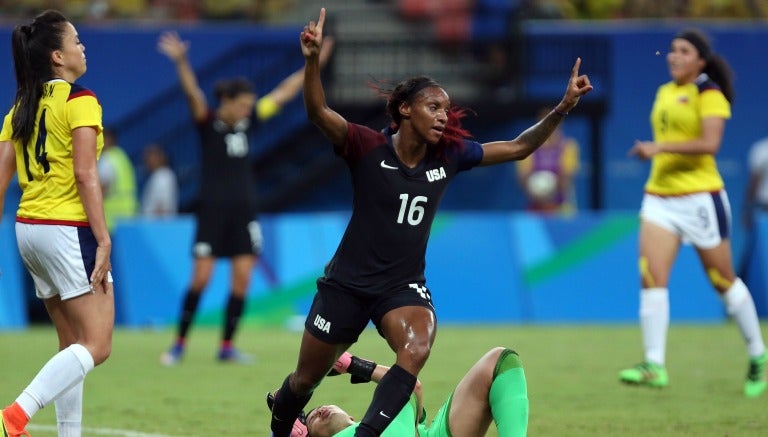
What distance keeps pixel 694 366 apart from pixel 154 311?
7.51 m

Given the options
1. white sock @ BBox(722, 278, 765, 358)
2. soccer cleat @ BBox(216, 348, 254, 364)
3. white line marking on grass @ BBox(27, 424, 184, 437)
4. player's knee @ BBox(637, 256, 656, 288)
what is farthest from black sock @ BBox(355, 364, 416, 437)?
soccer cleat @ BBox(216, 348, 254, 364)

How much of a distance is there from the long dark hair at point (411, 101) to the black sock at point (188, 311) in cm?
615

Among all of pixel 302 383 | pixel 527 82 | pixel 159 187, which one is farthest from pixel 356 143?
pixel 527 82

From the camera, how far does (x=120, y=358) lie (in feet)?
42.1

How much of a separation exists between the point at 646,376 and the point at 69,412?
15.7 feet

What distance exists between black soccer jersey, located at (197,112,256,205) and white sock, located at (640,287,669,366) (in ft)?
14.3

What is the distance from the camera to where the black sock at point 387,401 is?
6125mm

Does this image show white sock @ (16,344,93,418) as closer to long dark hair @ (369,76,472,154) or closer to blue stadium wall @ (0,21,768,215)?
long dark hair @ (369,76,472,154)

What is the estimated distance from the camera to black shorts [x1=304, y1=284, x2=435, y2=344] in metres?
6.54

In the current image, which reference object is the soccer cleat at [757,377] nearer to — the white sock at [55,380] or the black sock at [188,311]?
the black sock at [188,311]

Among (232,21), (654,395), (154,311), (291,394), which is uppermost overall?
(232,21)

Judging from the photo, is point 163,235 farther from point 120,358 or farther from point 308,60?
point 308,60

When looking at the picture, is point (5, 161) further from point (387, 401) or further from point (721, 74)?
point (721, 74)

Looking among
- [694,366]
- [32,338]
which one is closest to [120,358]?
[32,338]
